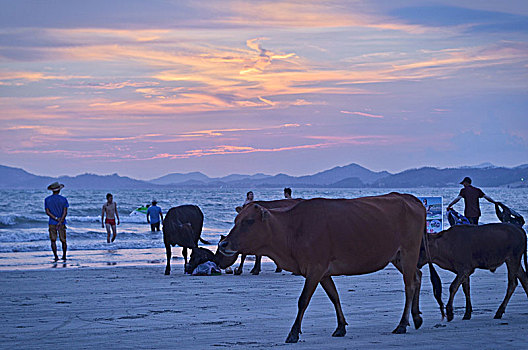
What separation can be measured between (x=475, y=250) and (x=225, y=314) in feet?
11.9

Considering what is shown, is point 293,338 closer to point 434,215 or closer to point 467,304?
point 467,304

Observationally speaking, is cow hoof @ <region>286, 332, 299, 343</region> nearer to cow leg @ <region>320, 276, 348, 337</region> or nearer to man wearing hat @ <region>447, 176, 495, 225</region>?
cow leg @ <region>320, 276, 348, 337</region>

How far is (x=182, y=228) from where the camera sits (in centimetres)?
1688

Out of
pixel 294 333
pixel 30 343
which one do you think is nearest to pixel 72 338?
pixel 30 343

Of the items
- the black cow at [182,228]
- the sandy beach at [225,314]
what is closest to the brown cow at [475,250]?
the sandy beach at [225,314]

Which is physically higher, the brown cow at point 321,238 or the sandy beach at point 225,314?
the brown cow at point 321,238

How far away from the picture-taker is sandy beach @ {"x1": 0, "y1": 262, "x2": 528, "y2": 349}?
8055mm

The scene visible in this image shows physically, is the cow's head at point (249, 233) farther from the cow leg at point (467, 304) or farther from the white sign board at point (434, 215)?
the white sign board at point (434, 215)

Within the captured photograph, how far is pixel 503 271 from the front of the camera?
17.3 m

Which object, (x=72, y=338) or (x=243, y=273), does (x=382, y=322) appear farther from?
(x=243, y=273)

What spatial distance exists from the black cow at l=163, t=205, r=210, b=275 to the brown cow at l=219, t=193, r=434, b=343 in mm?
8676

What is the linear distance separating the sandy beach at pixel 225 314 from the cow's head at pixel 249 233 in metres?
1.06

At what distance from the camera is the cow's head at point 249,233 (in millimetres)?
8008

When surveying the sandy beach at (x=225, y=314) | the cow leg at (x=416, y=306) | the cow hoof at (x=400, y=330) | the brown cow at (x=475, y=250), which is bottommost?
the sandy beach at (x=225, y=314)
